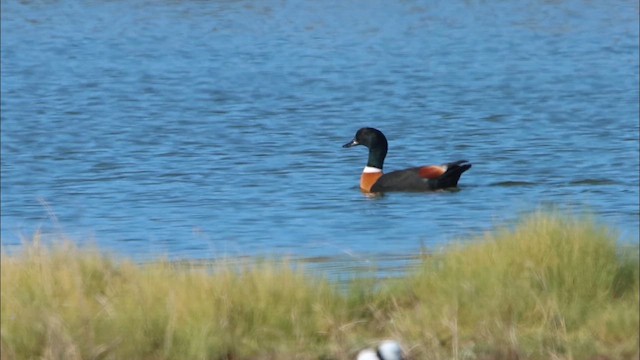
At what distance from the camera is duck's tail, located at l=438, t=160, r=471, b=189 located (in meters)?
15.7

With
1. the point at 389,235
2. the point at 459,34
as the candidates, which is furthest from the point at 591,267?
the point at 459,34

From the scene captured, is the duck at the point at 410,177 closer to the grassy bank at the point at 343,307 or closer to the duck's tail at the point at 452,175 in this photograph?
the duck's tail at the point at 452,175

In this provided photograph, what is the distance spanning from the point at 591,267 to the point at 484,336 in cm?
90

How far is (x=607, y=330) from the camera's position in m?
7.42

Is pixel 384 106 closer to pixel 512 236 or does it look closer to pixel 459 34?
pixel 459 34

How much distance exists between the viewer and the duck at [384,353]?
693 centimetres

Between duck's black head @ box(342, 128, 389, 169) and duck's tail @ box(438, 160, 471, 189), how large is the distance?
4.34 ft

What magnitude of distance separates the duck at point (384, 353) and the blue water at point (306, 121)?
7.59ft

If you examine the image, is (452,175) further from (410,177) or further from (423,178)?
(410,177)

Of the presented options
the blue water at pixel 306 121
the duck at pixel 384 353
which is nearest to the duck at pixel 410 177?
the blue water at pixel 306 121

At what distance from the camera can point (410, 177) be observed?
16.1 metres

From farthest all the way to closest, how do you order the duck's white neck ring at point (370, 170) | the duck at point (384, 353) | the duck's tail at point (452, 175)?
the duck's white neck ring at point (370, 170), the duck's tail at point (452, 175), the duck at point (384, 353)

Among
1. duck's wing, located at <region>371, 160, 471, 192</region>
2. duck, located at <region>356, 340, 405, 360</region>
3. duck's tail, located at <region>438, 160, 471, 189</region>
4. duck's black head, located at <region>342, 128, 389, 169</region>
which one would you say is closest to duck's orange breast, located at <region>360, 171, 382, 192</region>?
duck's wing, located at <region>371, 160, 471, 192</region>

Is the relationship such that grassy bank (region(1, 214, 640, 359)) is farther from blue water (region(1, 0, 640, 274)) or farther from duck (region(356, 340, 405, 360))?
blue water (region(1, 0, 640, 274))
